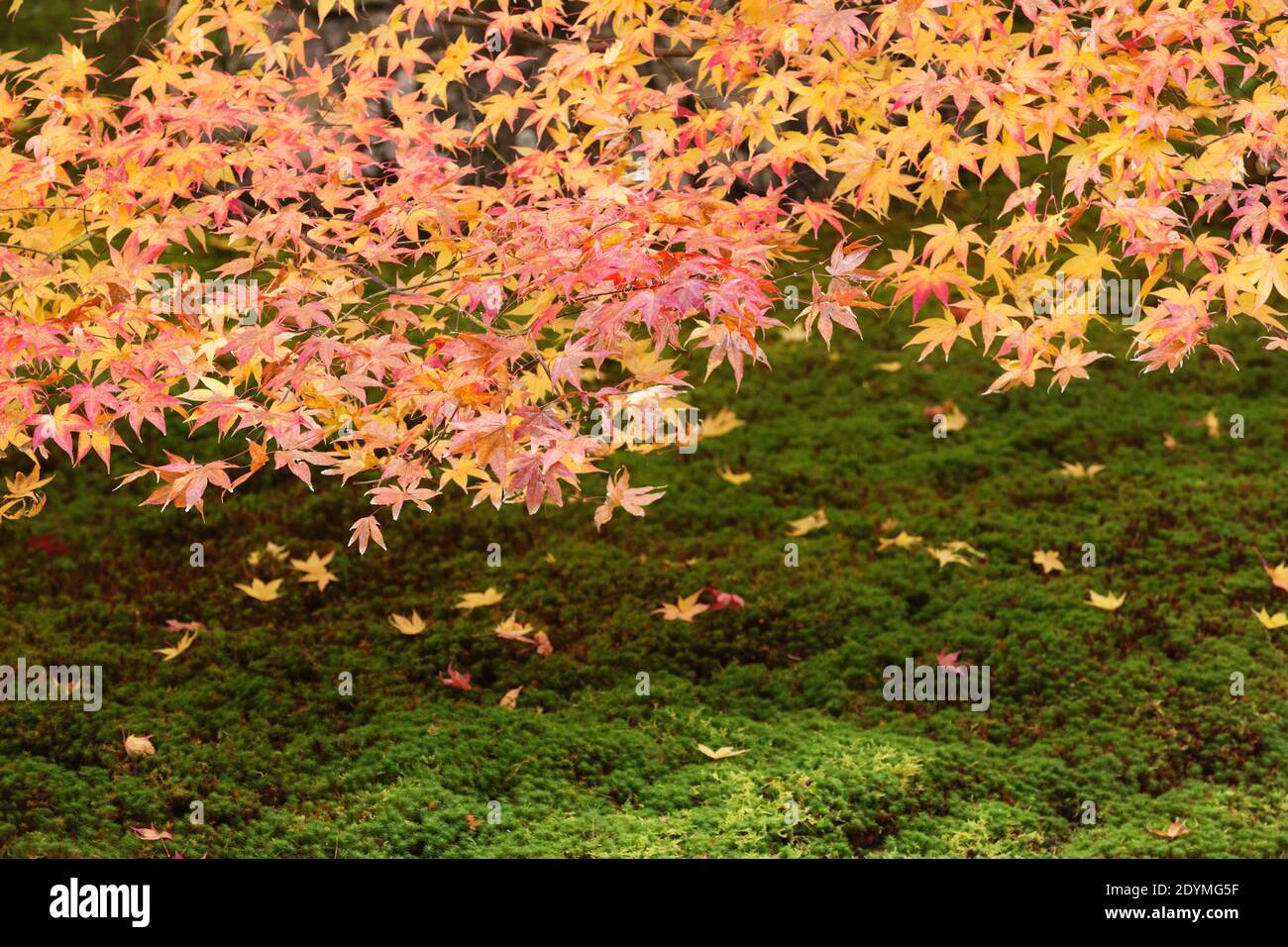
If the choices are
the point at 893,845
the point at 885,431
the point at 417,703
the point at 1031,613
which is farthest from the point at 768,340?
the point at 893,845

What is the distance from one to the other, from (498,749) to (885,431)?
3.35 m

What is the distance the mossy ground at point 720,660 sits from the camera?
153 inches

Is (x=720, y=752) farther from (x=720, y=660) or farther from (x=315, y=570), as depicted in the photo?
(x=315, y=570)

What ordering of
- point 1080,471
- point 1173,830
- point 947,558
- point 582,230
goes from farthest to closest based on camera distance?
point 1080,471
point 947,558
point 1173,830
point 582,230

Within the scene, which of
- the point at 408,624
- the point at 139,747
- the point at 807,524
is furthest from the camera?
the point at 807,524

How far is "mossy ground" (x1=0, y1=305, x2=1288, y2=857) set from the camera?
388 cm

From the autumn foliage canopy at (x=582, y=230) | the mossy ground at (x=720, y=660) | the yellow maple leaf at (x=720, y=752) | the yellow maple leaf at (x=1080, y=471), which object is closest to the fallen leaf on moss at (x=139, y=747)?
the mossy ground at (x=720, y=660)

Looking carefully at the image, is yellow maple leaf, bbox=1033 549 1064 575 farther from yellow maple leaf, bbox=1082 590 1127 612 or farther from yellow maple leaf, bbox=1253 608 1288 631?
yellow maple leaf, bbox=1253 608 1288 631

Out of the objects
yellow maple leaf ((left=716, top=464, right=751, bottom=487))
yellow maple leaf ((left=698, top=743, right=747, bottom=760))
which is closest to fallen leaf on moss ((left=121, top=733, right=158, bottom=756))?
yellow maple leaf ((left=698, top=743, right=747, bottom=760))

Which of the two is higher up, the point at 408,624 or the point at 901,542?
the point at 901,542

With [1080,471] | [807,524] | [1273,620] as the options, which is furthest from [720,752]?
[1080,471]

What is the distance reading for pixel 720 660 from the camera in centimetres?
488

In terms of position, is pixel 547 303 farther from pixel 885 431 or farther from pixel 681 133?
Answer: pixel 885 431

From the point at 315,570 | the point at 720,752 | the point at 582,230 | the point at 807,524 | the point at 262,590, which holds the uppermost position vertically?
the point at 582,230
